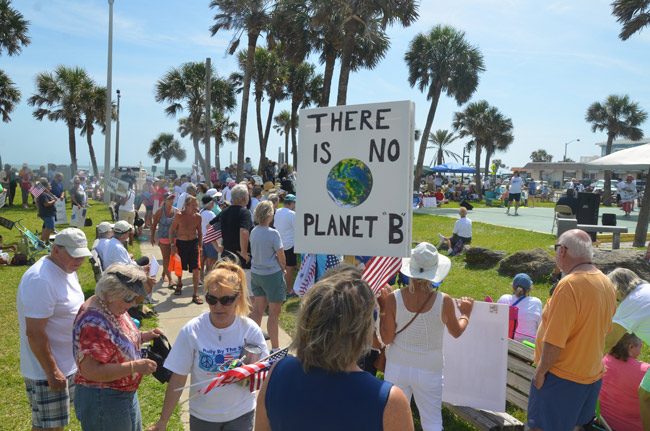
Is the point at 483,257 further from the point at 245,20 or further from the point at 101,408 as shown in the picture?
the point at 245,20

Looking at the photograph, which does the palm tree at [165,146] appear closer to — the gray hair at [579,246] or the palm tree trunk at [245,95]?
the palm tree trunk at [245,95]

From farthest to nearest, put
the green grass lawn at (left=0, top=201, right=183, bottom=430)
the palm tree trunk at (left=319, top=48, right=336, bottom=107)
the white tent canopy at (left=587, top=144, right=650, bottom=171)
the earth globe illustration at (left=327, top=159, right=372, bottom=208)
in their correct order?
→ the palm tree trunk at (left=319, top=48, right=336, bottom=107)
the white tent canopy at (left=587, top=144, right=650, bottom=171)
the green grass lawn at (left=0, top=201, right=183, bottom=430)
the earth globe illustration at (left=327, top=159, right=372, bottom=208)

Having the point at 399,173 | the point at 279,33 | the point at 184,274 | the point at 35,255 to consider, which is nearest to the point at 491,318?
the point at 399,173

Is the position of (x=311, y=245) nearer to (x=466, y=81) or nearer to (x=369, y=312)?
(x=369, y=312)

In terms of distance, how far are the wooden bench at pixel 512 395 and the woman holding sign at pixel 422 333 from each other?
868 mm

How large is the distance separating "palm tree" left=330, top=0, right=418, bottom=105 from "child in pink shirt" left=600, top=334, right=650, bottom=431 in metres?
17.4

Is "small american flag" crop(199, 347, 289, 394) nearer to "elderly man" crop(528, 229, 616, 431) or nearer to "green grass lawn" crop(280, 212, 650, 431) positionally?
"elderly man" crop(528, 229, 616, 431)

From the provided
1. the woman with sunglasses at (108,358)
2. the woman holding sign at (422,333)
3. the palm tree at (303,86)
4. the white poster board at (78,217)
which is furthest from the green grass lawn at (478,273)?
the palm tree at (303,86)

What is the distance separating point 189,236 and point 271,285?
2.96 meters

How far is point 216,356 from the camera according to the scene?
116 inches

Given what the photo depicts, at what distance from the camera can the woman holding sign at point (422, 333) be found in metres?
3.51

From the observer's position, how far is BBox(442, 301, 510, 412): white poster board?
4.25m

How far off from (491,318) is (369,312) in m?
2.70

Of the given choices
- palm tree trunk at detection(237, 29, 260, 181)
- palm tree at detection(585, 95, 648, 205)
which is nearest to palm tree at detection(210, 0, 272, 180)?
palm tree trunk at detection(237, 29, 260, 181)
